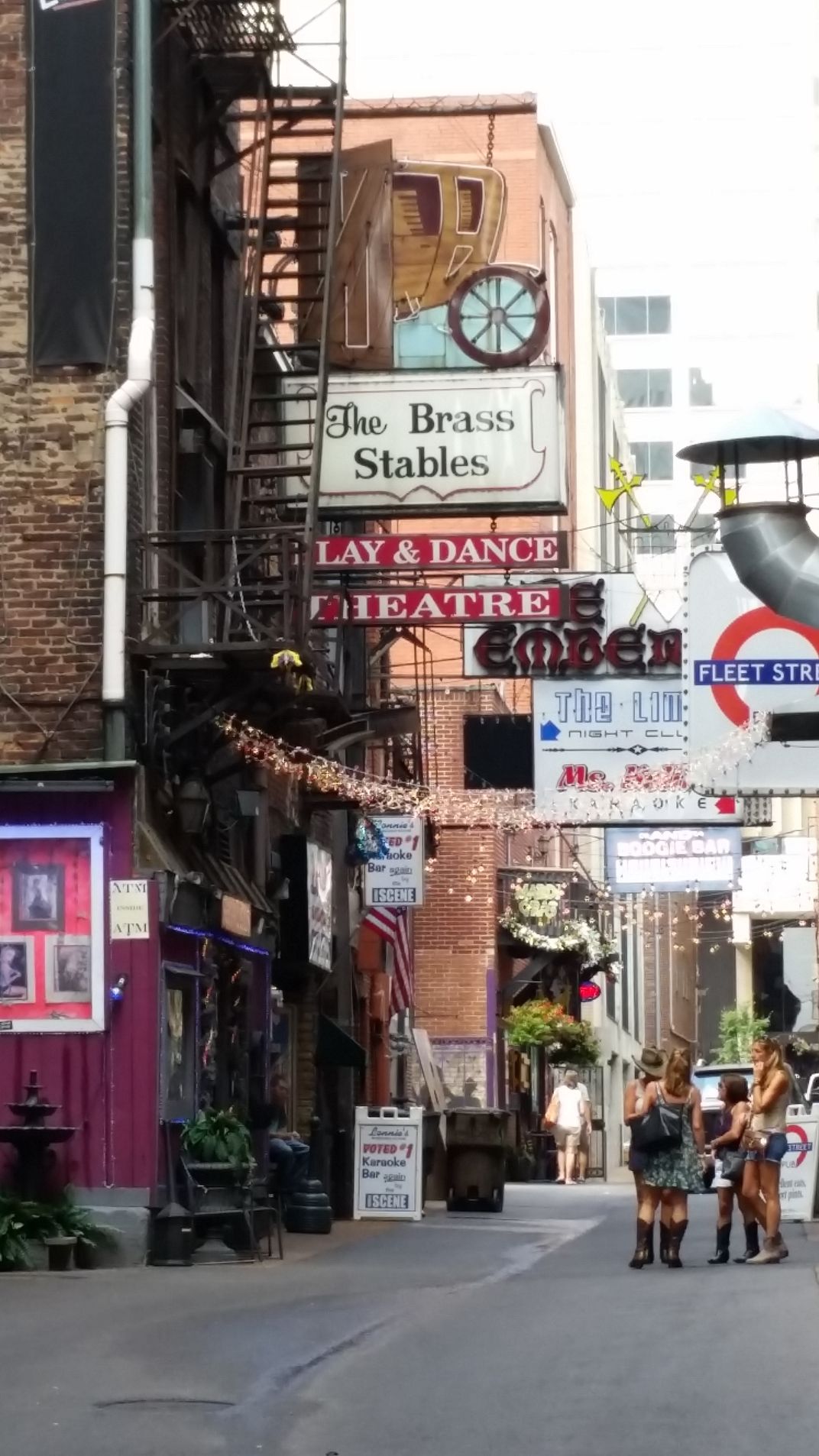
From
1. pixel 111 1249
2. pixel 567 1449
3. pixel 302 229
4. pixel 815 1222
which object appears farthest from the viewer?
pixel 815 1222

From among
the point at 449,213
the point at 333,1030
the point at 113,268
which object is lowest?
the point at 333,1030

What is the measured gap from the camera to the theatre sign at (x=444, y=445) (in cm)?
2112

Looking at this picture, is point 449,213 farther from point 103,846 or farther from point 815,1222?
point 815,1222

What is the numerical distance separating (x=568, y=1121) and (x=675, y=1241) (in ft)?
68.8

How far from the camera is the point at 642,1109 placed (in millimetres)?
17891

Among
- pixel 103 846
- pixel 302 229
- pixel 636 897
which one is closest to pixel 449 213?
pixel 302 229

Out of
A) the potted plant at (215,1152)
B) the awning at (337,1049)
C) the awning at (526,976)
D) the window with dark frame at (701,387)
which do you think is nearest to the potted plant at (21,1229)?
the potted plant at (215,1152)

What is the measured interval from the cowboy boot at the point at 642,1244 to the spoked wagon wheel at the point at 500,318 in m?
7.41

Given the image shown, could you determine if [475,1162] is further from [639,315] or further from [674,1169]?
[639,315]

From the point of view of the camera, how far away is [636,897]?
59.4 metres

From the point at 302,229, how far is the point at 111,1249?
8.95m

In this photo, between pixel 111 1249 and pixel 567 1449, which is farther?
pixel 111 1249


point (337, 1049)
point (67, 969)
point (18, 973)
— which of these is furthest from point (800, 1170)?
point (18, 973)

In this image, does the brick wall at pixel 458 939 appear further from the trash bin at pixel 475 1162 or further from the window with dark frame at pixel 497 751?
the trash bin at pixel 475 1162
